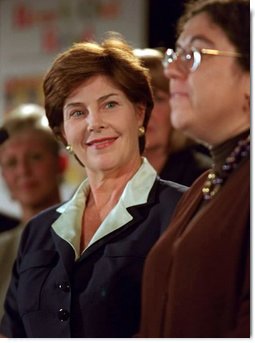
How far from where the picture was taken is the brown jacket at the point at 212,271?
29.9 inches

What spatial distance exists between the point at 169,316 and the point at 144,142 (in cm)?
26

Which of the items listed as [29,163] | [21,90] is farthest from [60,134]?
[21,90]

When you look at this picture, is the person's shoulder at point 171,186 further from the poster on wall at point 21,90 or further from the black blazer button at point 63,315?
the poster on wall at point 21,90

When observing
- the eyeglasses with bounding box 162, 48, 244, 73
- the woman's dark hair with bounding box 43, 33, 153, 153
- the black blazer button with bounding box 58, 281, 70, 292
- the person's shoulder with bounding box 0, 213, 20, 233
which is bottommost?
the person's shoulder with bounding box 0, 213, 20, 233

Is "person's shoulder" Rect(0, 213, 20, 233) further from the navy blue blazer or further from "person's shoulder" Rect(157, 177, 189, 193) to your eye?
"person's shoulder" Rect(157, 177, 189, 193)

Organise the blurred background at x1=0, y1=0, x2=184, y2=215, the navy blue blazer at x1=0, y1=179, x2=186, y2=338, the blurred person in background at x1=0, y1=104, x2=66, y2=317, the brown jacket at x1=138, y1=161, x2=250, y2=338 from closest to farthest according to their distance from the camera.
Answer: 1. the brown jacket at x1=138, y1=161, x2=250, y2=338
2. the navy blue blazer at x1=0, y1=179, x2=186, y2=338
3. the blurred person in background at x1=0, y1=104, x2=66, y2=317
4. the blurred background at x1=0, y1=0, x2=184, y2=215

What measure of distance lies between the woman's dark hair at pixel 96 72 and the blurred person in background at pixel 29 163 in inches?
7.4

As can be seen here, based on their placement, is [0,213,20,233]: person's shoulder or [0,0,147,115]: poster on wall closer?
[0,213,20,233]: person's shoulder

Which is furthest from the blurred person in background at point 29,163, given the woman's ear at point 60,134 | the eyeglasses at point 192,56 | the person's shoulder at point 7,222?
the eyeglasses at point 192,56

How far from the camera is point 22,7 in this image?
1292 millimetres

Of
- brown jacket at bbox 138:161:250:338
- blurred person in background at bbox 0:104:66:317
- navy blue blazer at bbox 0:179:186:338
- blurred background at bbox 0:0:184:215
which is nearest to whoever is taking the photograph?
brown jacket at bbox 138:161:250:338

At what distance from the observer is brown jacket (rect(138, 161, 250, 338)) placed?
760 millimetres

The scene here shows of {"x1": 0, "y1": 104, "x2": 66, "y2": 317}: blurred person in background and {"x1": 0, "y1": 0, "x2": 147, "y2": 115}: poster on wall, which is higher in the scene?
{"x1": 0, "y1": 0, "x2": 147, "y2": 115}: poster on wall

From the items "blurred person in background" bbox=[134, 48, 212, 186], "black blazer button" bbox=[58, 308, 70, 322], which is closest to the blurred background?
"blurred person in background" bbox=[134, 48, 212, 186]
